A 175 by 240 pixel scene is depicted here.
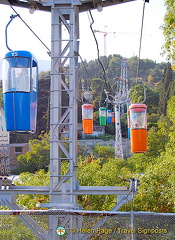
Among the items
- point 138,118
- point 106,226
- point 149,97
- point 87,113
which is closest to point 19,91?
point 106,226

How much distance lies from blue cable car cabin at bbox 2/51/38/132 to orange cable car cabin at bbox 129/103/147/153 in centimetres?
253

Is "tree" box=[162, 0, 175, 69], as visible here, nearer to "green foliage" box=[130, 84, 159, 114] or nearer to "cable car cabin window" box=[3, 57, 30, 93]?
"cable car cabin window" box=[3, 57, 30, 93]

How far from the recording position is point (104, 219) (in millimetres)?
5469

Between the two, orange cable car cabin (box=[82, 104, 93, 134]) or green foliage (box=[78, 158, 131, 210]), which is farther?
orange cable car cabin (box=[82, 104, 93, 134])

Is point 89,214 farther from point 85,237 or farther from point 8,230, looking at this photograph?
point 8,230

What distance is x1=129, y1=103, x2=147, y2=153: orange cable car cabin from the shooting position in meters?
8.80

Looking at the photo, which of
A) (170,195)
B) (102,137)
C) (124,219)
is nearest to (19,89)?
(124,219)

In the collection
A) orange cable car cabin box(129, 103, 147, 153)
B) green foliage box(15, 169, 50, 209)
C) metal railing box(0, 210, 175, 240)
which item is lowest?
green foliage box(15, 169, 50, 209)

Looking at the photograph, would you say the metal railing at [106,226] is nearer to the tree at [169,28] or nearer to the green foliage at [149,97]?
the tree at [169,28]

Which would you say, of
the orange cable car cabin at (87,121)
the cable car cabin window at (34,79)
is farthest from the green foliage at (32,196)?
the cable car cabin window at (34,79)

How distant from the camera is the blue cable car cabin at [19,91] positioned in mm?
Result: 7000

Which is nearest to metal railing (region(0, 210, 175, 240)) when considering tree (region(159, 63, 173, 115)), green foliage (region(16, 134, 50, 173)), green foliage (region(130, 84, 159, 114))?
green foliage (region(16, 134, 50, 173))

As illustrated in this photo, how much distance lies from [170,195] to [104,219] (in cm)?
455

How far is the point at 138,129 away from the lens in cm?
910
